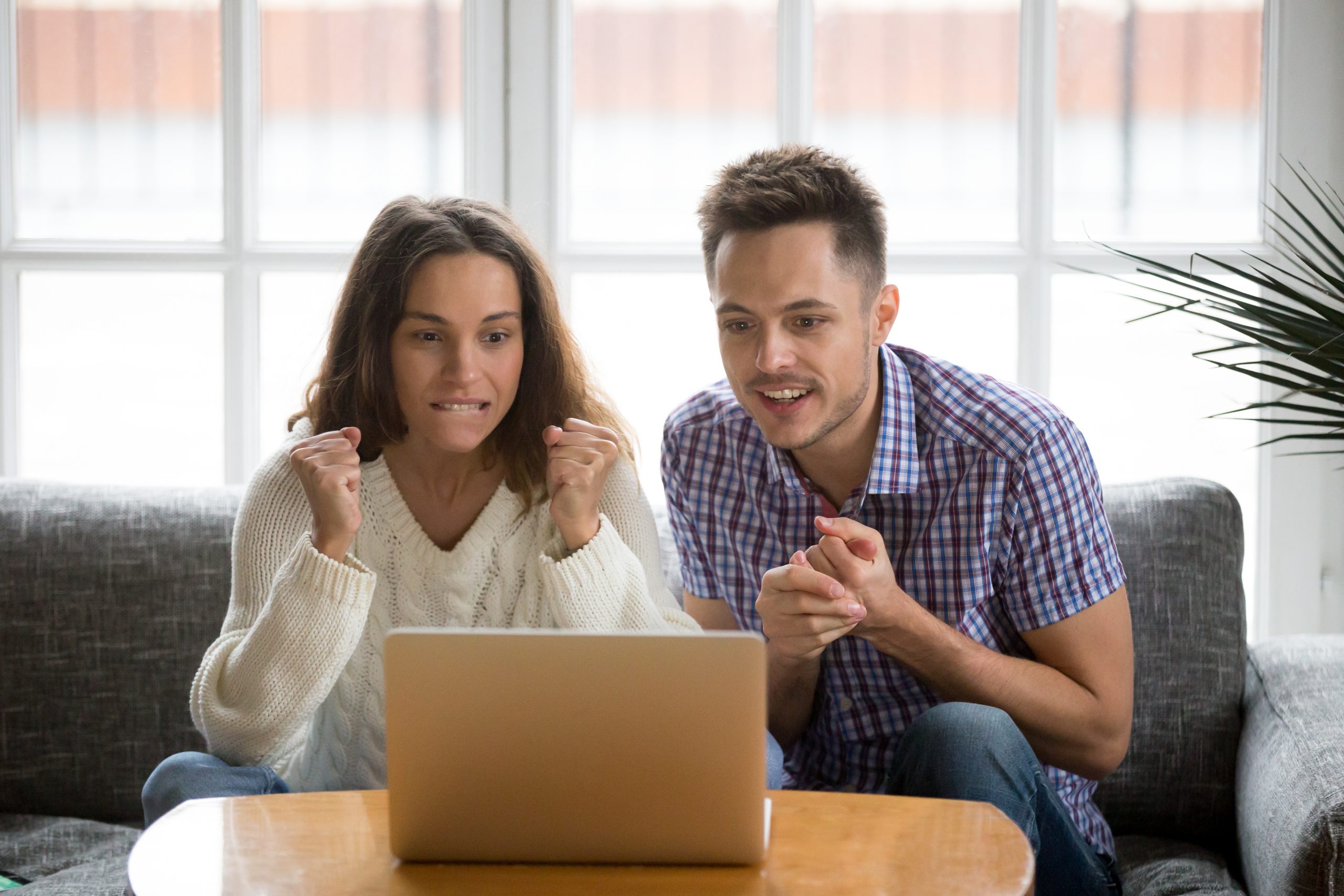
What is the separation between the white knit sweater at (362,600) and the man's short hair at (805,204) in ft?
1.20

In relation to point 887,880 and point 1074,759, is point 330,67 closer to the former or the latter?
point 1074,759

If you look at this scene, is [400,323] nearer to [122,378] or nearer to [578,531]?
[578,531]

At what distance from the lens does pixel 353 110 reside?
7.70 feet

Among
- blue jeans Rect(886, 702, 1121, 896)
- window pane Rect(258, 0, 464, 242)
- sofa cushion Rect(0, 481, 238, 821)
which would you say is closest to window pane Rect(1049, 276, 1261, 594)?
blue jeans Rect(886, 702, 1121, 896)

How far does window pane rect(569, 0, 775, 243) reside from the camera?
231 cm

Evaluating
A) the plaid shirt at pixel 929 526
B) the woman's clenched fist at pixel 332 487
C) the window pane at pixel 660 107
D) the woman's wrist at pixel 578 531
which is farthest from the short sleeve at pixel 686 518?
the window pane at pixel 660 107

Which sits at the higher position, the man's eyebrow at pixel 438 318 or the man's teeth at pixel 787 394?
the man's eyebrow at pixel 438 318

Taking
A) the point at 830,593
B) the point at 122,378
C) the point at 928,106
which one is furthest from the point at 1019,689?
the point at 122,378

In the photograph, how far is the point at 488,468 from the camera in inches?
65.4

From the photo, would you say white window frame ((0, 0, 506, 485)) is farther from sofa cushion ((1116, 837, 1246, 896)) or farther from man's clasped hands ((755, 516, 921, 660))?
sofa cushion ((1116, 837, 1246, 896))

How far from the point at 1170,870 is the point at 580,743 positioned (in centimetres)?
104

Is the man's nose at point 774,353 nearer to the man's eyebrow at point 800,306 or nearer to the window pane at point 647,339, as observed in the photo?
the man's eyebrow at point 800,306

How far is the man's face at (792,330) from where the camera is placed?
1479mm

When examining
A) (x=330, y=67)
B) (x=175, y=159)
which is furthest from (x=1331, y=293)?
(x=175, y=159)
